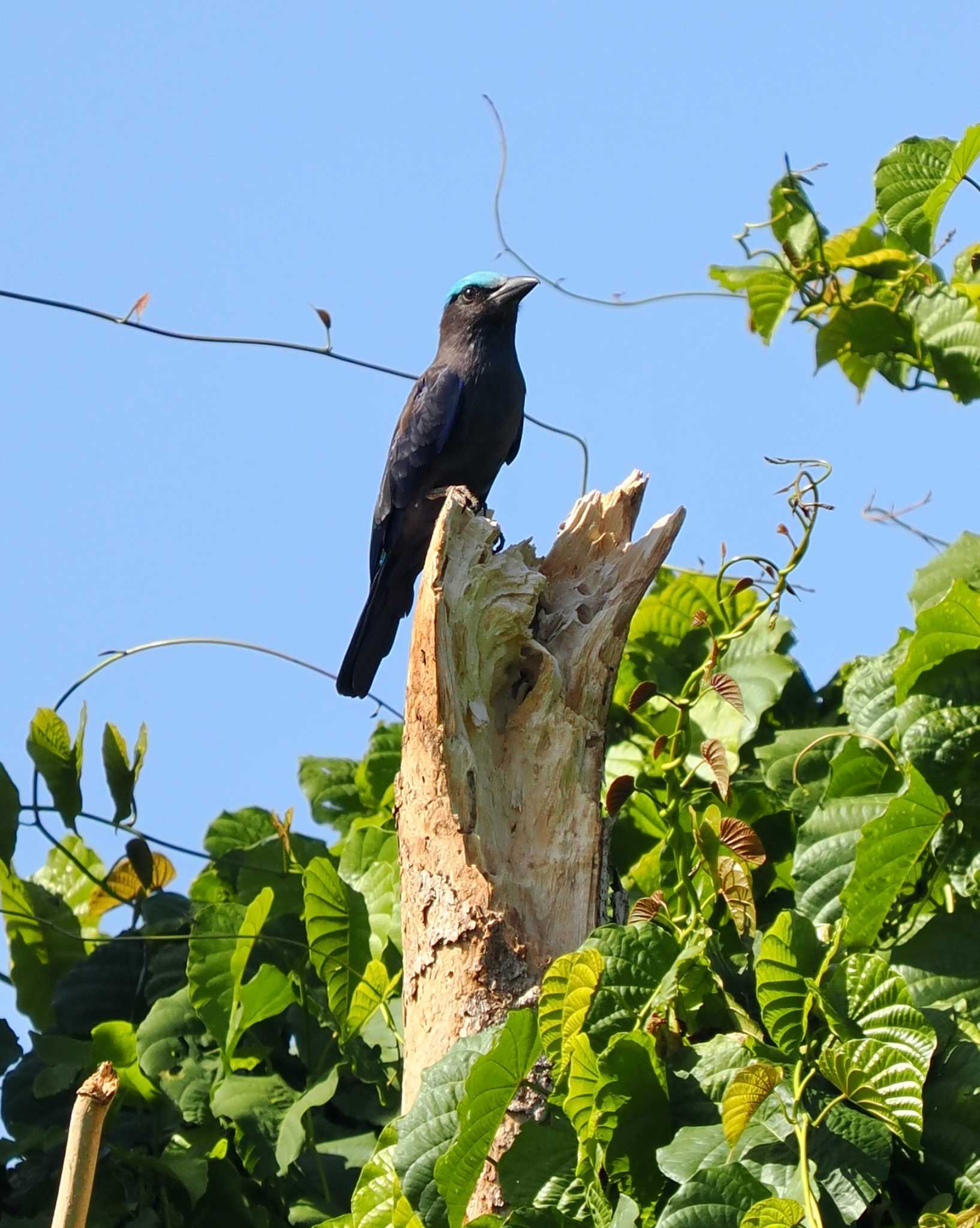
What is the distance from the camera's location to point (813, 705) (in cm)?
401

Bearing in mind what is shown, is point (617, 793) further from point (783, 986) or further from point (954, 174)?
point (954, 174)

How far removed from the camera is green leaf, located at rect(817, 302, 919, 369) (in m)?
4.02

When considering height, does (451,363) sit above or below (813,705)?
above

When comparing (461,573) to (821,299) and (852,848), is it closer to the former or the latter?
(852,848)

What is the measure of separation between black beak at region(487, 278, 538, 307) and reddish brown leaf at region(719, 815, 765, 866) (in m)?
2.89

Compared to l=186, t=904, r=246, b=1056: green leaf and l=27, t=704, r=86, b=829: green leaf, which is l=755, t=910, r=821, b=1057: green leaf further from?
l=27, t=704, r=86, b=829: green leaf

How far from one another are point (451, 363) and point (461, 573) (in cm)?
227

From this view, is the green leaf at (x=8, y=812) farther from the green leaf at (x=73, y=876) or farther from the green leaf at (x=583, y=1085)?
the green leaf at (x=583, y=1085)

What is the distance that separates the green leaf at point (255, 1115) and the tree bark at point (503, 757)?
0.63 metres

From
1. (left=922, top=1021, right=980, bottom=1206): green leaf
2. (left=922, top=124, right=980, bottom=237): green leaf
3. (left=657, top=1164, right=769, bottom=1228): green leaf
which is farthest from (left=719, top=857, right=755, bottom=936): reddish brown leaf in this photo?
(left=922, top=124, right=980, bottom=237): green leaf

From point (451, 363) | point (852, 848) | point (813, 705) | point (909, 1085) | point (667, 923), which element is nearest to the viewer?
point (909, 1085)

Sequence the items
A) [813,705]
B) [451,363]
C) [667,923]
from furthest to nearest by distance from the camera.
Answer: [451,363] → [813,705] → [667,923]

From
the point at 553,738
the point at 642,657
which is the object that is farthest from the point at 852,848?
the point at 642,657

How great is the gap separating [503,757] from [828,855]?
2.33ft
